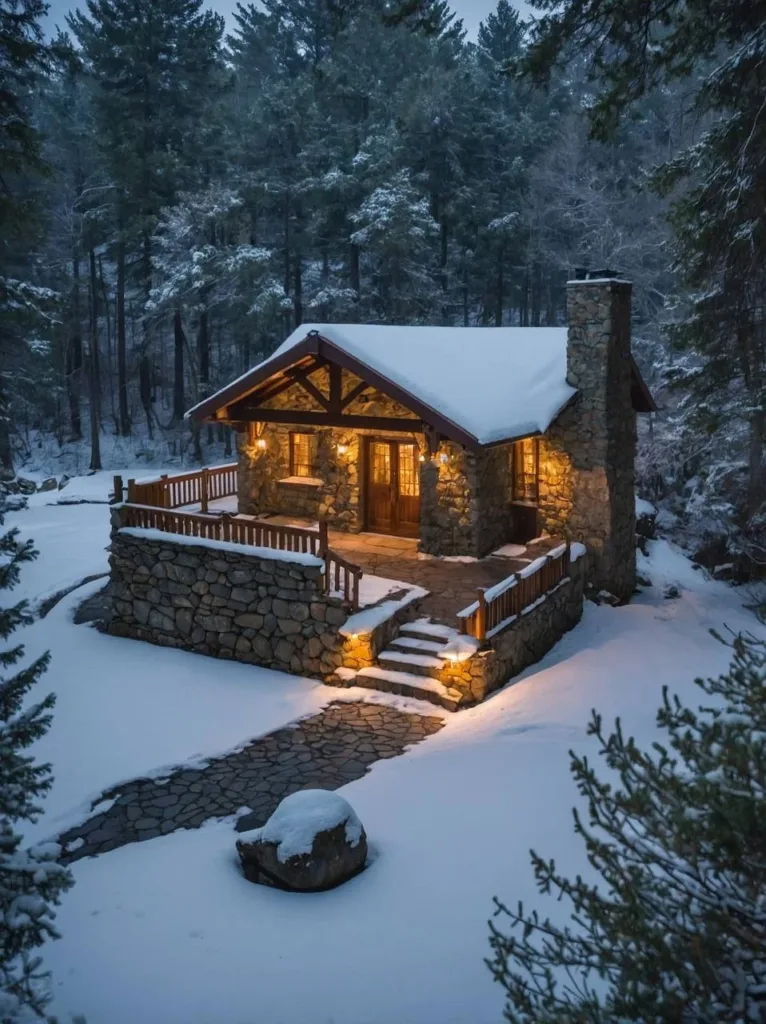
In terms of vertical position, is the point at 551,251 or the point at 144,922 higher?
the point at 551,251

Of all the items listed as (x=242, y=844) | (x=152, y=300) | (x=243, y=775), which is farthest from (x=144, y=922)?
(x=152, y=300)

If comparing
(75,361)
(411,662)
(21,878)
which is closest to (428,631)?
(411,662)

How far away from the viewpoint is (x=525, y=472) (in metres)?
16.8

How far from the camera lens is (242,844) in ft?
25.1

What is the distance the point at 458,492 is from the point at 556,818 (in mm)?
8326

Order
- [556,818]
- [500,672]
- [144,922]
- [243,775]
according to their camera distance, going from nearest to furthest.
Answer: [144,922] < [556,818] < [243,775] < [500,672]

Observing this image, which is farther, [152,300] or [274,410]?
[152,300]

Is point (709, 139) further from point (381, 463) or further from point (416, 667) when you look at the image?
point (416, 667)

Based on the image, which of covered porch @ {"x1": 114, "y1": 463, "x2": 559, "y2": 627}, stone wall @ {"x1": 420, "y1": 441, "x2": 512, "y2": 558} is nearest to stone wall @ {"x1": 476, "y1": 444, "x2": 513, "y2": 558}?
stone wall @ {"x1": 420, "y1": 441, "x2": 512, "y2": 558}

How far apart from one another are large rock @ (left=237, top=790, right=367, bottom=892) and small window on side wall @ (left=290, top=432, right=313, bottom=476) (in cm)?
1091

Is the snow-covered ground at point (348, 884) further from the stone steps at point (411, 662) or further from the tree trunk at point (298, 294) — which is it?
the tree trunk at point (298, 294)

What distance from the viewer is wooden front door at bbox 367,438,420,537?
16719mm

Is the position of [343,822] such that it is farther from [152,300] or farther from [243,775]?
[152,300]

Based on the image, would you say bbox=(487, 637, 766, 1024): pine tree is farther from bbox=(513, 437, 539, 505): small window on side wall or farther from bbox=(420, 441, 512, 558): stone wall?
bbox=(513, 437, 539, 505): small window on side wall
